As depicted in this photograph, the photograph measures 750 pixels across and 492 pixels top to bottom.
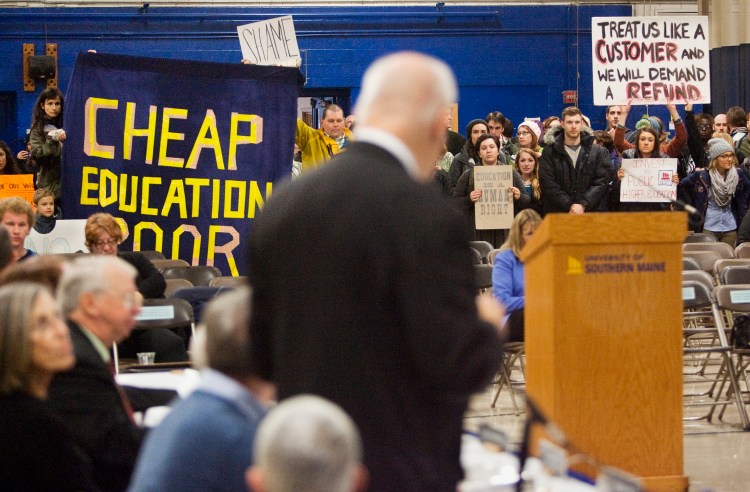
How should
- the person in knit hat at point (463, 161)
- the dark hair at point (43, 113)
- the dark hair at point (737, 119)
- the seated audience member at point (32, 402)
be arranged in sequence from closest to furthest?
the seated audience member at point (32, 402) < the dark hair at point (43, 113) < the person in knit hat at point (463, 161) < the dark hair at point (737, 119)

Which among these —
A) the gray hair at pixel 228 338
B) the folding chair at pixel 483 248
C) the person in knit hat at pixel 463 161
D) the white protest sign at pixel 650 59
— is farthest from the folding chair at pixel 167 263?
the gray hair at pixel 228 338

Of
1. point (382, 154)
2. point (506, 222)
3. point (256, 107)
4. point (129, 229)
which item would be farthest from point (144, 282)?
point (382, 154)

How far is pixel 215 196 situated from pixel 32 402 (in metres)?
6.63

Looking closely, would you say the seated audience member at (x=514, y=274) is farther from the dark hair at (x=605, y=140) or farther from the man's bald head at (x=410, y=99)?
the dark hair at (x=605, y=140)

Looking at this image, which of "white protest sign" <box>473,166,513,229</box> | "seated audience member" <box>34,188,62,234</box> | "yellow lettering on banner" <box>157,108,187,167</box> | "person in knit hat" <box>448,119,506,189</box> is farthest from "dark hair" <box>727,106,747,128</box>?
"seated audience member" <box>34,188,62,234</box>

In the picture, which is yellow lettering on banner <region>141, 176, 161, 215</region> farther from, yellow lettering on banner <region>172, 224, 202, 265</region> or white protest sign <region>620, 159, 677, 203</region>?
white protest sign <region>620, 159, 677, 203</region>

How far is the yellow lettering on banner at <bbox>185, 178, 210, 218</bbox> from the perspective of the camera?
32.7 feet

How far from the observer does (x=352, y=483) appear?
7.59ft

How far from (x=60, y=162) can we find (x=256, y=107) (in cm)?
161

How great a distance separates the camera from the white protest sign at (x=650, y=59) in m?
11.7

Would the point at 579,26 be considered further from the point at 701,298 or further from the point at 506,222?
the point at 701,298

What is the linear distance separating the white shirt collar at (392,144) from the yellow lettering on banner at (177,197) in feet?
23.8

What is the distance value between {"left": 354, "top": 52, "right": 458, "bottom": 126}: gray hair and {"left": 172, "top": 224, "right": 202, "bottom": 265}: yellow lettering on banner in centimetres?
728

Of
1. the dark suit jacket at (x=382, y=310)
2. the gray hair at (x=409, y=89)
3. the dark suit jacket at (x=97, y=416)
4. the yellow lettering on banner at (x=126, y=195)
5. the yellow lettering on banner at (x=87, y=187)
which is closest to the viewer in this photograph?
the dark suit jacket at (x=382, y=310)
